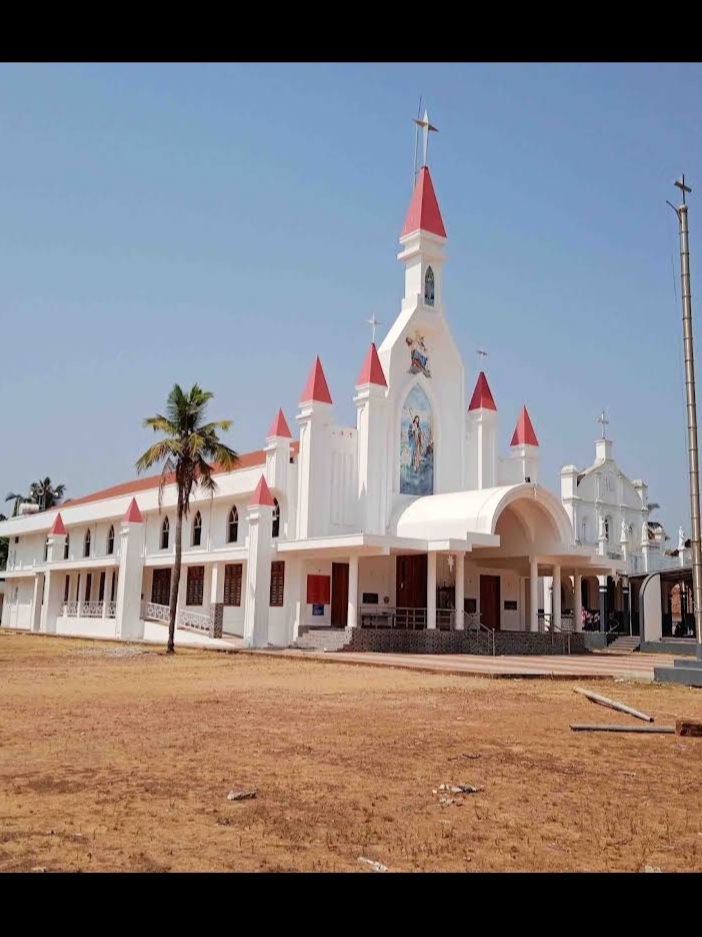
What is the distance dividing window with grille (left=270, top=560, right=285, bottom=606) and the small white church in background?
0.22ft

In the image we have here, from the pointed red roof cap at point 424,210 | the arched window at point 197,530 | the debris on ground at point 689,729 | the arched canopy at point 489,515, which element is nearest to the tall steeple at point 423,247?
the pointed red roof cap at point 424,210

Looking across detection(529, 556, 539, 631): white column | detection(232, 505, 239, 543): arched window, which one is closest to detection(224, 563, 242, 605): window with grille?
detection(232, 505, 239, 543): arched window

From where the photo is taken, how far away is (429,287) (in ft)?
117

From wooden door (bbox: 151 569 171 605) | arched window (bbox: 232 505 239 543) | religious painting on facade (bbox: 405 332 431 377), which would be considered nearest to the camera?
religious painting on facade (bbox: 405 332 431 377)

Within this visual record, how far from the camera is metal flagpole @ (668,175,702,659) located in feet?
59.1

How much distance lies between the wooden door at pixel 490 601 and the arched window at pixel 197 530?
13124 millimetres

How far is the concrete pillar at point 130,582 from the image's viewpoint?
36.8m

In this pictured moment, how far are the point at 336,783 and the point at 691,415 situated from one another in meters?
14.2

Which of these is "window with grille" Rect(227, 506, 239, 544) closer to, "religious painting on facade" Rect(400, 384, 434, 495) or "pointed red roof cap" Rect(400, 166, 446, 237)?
"religious painting on facade" Rect(400, 384, 434, 495)

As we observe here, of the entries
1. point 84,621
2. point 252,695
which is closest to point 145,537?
point 84,621

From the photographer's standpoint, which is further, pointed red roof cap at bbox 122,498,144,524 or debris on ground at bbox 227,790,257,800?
pointed red roof cap at bbox 122,498,144,524

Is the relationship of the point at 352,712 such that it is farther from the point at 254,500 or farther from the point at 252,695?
the point at 254,500

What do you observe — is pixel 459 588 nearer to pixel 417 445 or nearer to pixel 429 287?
pixel 417 445
